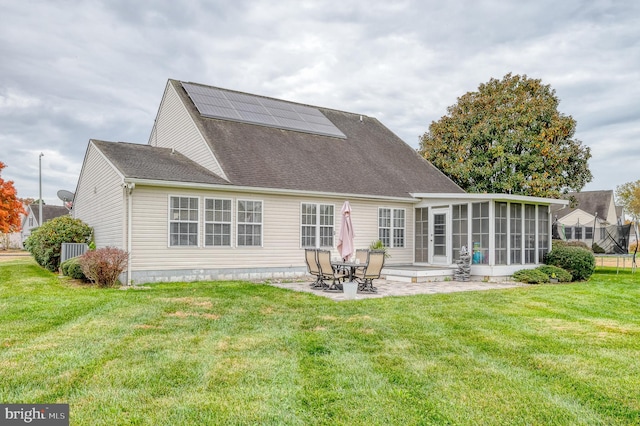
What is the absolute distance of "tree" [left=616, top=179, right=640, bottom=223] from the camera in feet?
170

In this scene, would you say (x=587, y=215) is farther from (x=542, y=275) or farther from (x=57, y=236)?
(x=57, y=236)

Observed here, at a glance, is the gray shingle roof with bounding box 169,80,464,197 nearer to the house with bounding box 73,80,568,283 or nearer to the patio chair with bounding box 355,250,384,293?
the house with bounding box 73,80,568,283

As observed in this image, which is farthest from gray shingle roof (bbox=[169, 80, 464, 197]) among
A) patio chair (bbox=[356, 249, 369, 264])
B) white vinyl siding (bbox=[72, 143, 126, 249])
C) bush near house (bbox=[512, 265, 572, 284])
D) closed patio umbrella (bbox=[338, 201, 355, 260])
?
bush near house (bbox=[512, 265, 572, 284])

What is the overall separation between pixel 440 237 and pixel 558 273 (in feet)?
13.5

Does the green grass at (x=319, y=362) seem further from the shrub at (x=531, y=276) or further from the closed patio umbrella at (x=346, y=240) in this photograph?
the shrub at (x=531, y=276)

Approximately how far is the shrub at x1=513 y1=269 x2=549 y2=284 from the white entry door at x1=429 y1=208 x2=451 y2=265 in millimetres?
2413

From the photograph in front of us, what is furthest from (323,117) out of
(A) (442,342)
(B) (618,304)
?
(A) (442,342)

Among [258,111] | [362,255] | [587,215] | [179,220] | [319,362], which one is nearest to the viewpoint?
[319,362]

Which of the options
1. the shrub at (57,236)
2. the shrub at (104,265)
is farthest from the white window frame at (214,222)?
the shrub at (57,236)

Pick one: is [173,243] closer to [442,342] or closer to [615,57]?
[442,342]

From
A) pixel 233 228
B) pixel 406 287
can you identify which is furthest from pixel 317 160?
pixel 406 287

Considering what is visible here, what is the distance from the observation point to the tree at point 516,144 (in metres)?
22.5

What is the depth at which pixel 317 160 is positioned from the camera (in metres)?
17.6

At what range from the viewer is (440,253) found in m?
16.7
